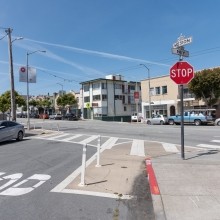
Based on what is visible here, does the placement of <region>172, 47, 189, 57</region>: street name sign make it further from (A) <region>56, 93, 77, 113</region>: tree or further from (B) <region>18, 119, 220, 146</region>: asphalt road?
(A) <region>56, 93, 77, 113</region>: tree

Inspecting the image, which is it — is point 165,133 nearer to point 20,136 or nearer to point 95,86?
point 20,136

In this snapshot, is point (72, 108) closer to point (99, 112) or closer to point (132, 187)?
point (99, 112)

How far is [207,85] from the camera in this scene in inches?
1783

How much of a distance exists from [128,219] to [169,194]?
149cm

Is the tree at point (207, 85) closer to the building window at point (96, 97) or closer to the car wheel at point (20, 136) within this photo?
the car wheel at point (20, 136)

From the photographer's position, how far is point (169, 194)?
7.03 meters

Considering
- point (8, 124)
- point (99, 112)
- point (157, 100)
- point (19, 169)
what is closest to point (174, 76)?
point (19, 169)

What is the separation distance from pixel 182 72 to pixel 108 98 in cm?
6736

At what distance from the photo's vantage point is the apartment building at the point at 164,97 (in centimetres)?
5476

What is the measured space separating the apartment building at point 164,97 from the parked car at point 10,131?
1362 inches

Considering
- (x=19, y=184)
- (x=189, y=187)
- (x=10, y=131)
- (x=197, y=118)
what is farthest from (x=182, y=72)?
(x=197, y=118)

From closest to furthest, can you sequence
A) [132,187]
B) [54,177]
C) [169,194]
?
[169,194] < [132,187] < [54,177]

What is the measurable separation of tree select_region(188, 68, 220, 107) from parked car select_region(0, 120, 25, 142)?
93.1 feet

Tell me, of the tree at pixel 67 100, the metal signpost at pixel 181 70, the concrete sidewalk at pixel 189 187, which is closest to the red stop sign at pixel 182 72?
the metal signpost at pixel 181 70
